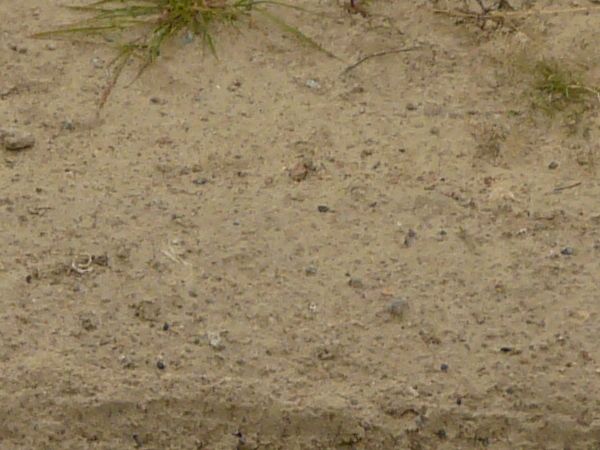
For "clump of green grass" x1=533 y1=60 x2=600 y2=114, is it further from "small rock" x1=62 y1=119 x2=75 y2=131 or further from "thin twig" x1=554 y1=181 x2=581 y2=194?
"small rock" x1=62 y1=119 x2=75 y2=131

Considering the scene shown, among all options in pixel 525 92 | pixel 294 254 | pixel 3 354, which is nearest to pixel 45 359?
pixel 3 354

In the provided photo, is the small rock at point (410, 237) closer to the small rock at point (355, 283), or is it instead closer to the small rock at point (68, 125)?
the small rock at point (355, 283)

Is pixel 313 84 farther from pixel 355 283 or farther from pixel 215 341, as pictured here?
pixel 215 341

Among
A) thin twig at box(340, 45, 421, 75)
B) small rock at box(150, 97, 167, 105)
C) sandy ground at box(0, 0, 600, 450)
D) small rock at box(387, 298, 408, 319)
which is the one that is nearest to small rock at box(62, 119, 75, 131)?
sandy ground at box(0, 0, 600, 450)

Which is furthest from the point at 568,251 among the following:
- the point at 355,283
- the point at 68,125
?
the point at 68,125

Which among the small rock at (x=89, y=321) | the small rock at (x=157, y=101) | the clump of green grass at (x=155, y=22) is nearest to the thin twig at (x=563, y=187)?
the clump of green grass at (x=155, y=22)
